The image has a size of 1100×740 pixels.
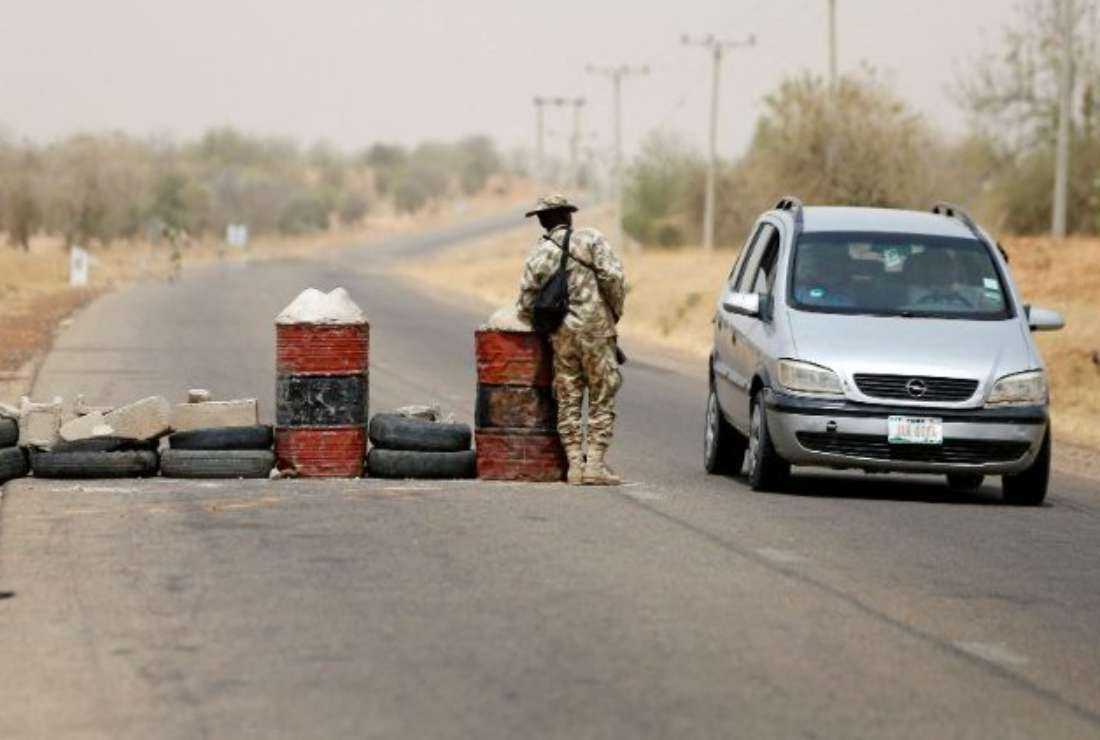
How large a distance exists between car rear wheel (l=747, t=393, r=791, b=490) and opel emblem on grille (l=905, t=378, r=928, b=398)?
90cm

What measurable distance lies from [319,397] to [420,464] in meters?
0.77

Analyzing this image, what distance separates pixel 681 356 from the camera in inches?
1587

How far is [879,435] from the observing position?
16328 mm

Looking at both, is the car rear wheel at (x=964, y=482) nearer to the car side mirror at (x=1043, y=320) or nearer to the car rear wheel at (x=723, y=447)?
the car side mirror at (x=1043, y=320)

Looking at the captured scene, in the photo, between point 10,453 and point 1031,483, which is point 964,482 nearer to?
point 1031,483

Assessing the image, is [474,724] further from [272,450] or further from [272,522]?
[272,450]

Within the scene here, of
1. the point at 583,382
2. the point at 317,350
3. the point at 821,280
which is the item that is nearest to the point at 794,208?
the point at 821,280

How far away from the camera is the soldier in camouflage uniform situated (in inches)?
653

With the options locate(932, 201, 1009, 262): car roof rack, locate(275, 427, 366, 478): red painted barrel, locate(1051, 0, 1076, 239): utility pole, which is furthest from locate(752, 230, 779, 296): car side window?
locate(1051, 0, 1076, 239): utility pole

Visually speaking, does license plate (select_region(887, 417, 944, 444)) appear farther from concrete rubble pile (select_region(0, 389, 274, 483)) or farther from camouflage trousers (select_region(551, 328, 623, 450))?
concrete rubble pile (select_region(0, 389, 274, 483))

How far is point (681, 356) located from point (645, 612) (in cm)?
2953

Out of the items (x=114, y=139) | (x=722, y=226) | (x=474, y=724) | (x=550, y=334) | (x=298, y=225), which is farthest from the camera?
(x=298, y=225)

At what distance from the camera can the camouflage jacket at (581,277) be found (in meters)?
16.6

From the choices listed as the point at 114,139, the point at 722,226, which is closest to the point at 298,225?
the point at 114,139
